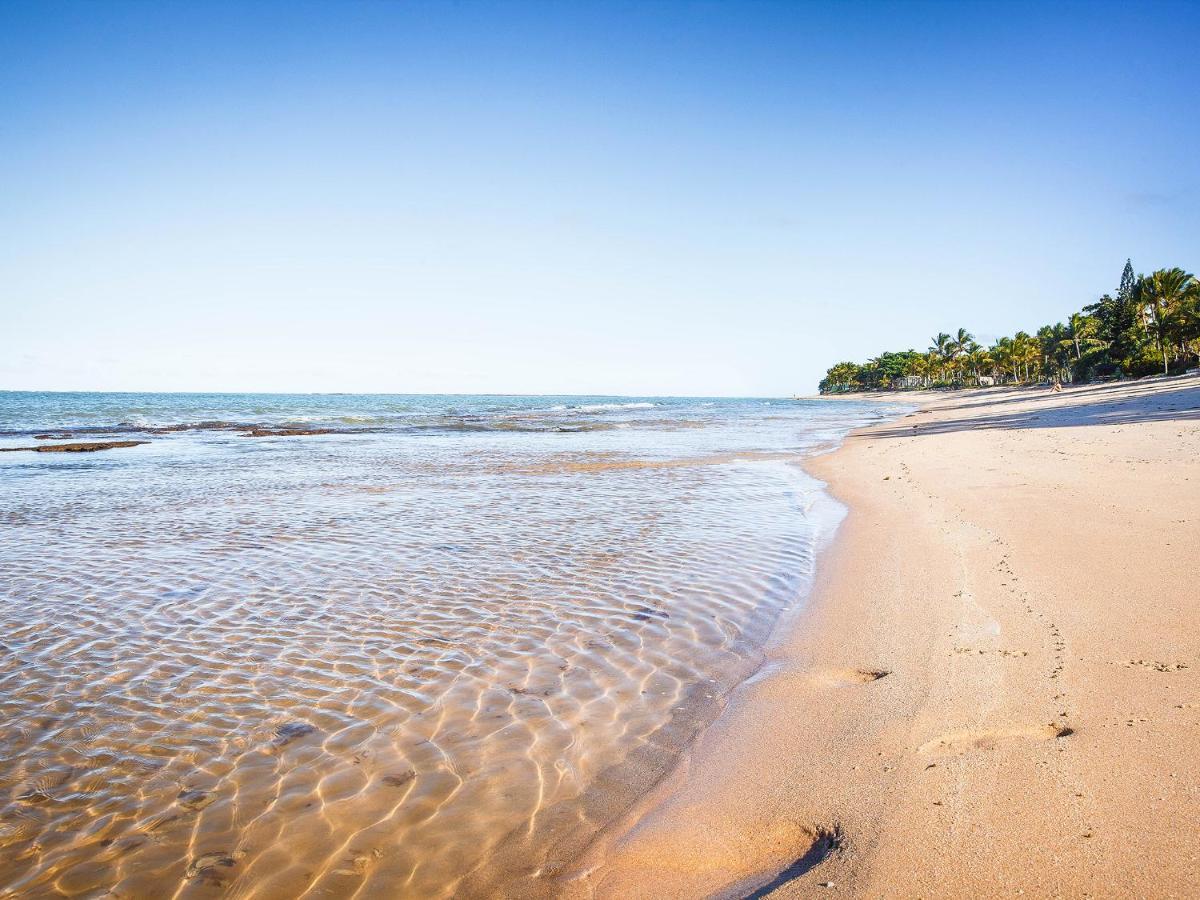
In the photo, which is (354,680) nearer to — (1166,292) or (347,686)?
(347,686)

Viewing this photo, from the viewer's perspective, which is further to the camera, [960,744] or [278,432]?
[278,432]

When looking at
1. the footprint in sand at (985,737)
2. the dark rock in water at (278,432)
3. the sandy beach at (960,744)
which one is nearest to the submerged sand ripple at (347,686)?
the sandy beach at (960,744)

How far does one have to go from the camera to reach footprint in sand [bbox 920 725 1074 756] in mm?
3637

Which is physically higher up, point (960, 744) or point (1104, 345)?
point (1104, 345)

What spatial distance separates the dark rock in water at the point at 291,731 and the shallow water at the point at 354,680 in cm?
2

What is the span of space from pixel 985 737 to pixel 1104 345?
101384 millimetres

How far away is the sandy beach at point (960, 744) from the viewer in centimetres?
274

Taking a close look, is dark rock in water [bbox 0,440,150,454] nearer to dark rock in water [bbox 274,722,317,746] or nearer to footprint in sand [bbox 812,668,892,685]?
dark rock in water [bbox 274,722,317,746]

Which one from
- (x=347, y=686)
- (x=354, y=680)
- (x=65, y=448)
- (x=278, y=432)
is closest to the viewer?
(x=347, y=686)

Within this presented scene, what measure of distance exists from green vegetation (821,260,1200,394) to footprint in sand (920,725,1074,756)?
73.4 m

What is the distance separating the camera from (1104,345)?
8031cm

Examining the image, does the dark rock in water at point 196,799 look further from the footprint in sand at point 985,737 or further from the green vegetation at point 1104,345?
the green vegetation at point 1104,345

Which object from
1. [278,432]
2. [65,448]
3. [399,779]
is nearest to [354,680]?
[399,779]

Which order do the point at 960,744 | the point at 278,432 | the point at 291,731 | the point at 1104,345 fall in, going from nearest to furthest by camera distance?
1. the point at 960,744
2. the point at 291,731
3. the point at 278,432
4. the point at 1104,345
